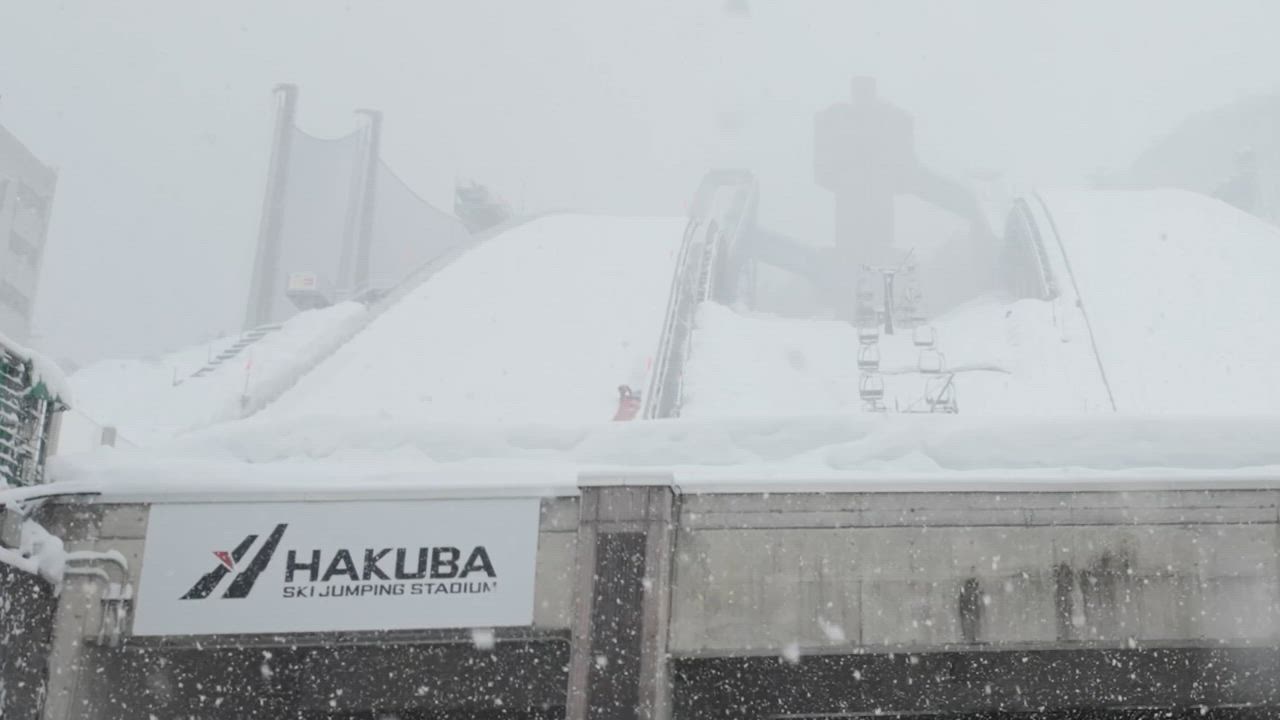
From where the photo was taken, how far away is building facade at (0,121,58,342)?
2414 inches

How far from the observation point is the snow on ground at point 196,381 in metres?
27.7

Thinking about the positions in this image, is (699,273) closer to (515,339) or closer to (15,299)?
(515,339)

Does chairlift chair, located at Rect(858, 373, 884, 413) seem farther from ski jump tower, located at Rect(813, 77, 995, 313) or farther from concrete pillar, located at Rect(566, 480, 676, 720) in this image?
ski jump tower, located at Rect(813, 77, 995, 313)

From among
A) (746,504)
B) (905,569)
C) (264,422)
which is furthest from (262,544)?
(905,569)

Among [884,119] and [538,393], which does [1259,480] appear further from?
[884,119]

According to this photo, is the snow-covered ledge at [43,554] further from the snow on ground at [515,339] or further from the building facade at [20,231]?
the building facade at [20,231]

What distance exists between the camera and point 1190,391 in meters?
26.5

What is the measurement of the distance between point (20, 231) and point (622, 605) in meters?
64.6

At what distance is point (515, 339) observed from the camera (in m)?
32.2

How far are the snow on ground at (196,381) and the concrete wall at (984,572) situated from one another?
59.5 ft

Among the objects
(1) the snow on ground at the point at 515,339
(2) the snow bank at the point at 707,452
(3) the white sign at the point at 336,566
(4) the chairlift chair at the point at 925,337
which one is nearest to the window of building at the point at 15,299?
(1) the snow on ground at the point at 515,339

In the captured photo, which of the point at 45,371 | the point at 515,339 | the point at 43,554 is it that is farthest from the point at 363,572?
the point at 515,339

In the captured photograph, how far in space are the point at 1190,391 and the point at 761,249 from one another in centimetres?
4892

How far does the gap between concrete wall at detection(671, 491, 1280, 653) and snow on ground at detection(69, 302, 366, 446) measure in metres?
18.1
